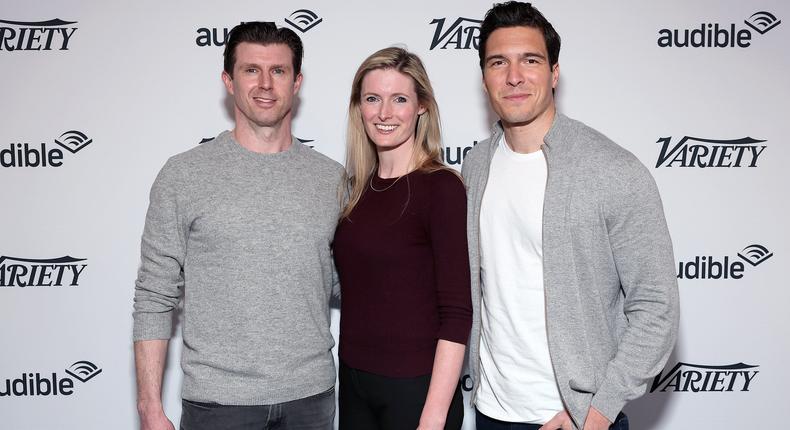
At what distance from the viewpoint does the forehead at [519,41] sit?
60.7 inches

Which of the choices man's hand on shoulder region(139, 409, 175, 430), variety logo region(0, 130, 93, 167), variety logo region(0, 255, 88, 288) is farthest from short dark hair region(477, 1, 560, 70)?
variety logo region(0, 255, 88, 288)

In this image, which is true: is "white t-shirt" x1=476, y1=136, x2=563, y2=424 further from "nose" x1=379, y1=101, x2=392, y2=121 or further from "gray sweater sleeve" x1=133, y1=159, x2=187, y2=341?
"gray sweater sleeve" x1=133, y1=159, x2=187, y2=341

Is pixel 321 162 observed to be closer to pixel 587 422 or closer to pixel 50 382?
pixel 587 422

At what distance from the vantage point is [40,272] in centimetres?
223

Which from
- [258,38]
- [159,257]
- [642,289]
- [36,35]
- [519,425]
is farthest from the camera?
[36,35]

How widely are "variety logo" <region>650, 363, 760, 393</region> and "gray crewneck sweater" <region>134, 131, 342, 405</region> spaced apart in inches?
55.7

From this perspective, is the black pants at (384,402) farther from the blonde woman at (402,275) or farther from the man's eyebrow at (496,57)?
the man's eyebrow at (496,57)

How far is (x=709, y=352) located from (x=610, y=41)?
1242 millimetres

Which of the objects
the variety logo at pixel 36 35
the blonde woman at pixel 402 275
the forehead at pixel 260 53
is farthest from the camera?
the variety logo at pixel 36 35

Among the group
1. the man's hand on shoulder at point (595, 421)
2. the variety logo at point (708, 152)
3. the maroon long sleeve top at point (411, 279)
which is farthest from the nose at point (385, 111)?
the variety logo at point (708, 152)

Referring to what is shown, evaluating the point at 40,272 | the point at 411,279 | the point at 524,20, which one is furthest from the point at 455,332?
the point at 40,272

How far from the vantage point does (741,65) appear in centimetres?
229

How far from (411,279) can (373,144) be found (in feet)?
1.55

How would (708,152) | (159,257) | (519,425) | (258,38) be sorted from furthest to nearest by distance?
1. (708,152)
2. (258,38)
3. (159,257)
4. (519,425)
